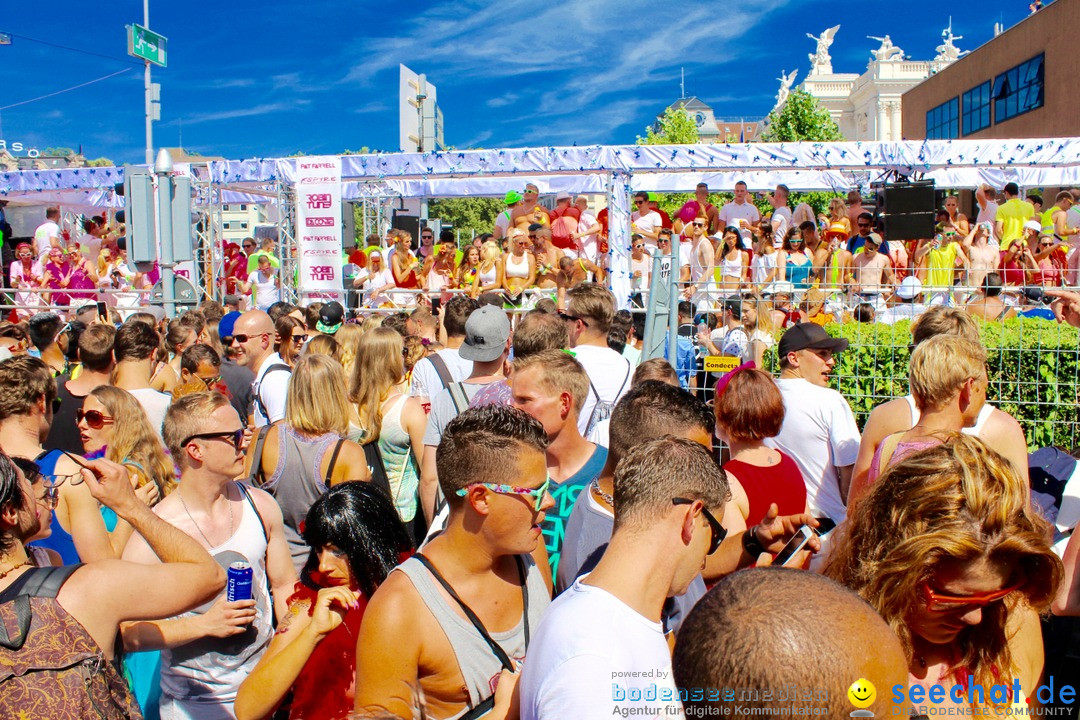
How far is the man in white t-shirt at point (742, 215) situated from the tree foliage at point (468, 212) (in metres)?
66.2

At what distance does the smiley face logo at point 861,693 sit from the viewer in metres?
1.44

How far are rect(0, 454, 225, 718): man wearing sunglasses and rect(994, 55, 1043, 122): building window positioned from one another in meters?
36.2

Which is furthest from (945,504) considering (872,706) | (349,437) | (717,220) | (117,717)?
(717,220)

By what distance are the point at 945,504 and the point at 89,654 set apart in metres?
2.03

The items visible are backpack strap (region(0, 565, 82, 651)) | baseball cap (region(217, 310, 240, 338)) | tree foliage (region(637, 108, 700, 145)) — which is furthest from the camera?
tree foliage (region(637, 108, 700, 145))

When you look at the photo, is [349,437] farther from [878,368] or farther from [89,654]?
[878,368]

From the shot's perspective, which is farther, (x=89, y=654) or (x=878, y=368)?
(x=878, y=368)

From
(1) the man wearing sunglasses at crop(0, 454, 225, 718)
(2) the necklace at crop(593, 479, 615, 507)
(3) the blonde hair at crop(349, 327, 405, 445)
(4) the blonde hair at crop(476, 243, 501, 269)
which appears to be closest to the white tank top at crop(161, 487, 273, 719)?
(1) the man wearing sunglasses at crop(0, 454, 225, 718)

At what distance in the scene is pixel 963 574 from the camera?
1921mm

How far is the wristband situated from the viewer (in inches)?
106

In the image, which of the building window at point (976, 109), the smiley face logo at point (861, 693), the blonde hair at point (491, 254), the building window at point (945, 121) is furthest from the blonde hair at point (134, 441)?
the building window at point (945, 121)

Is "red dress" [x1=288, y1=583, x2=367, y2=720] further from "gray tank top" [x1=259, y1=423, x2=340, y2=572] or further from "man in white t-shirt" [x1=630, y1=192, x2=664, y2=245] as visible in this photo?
"man in white t-shirt" [x1=630, y1=192, x2=664, y2=245]

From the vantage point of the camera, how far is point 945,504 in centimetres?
197

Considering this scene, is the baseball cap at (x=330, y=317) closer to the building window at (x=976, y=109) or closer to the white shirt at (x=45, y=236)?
the white shirt at (x=45, y=236)
